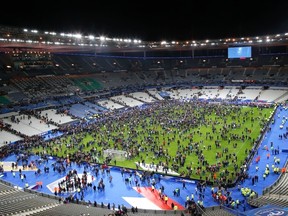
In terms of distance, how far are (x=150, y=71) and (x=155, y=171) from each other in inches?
2648

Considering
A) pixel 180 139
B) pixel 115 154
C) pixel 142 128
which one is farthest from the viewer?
pixel 142 128

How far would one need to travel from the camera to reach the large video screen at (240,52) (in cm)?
7912

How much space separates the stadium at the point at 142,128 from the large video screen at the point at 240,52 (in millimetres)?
264

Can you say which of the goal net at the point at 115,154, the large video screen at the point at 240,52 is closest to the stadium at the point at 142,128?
the goal net at the point at 115,154

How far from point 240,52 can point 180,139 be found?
4985 centimetres

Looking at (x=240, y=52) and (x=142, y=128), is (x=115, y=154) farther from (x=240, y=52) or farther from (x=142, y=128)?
(x=240, y=52)

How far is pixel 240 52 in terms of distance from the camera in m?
80.1

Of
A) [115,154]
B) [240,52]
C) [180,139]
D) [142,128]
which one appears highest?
[240,52]

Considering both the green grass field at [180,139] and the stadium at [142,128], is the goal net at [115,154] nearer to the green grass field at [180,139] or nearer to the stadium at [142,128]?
the stadium at [142,128]

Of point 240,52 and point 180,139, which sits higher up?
point 240,52

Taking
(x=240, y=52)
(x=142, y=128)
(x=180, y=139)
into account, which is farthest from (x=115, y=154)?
(x=240, y=52)

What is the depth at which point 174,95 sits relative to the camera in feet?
253

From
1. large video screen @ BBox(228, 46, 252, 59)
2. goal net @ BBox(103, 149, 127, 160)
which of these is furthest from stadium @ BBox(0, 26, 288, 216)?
large video screen @ BBox(228, 46, 252, 59)

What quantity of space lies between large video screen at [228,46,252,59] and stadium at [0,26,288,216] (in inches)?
10.4
